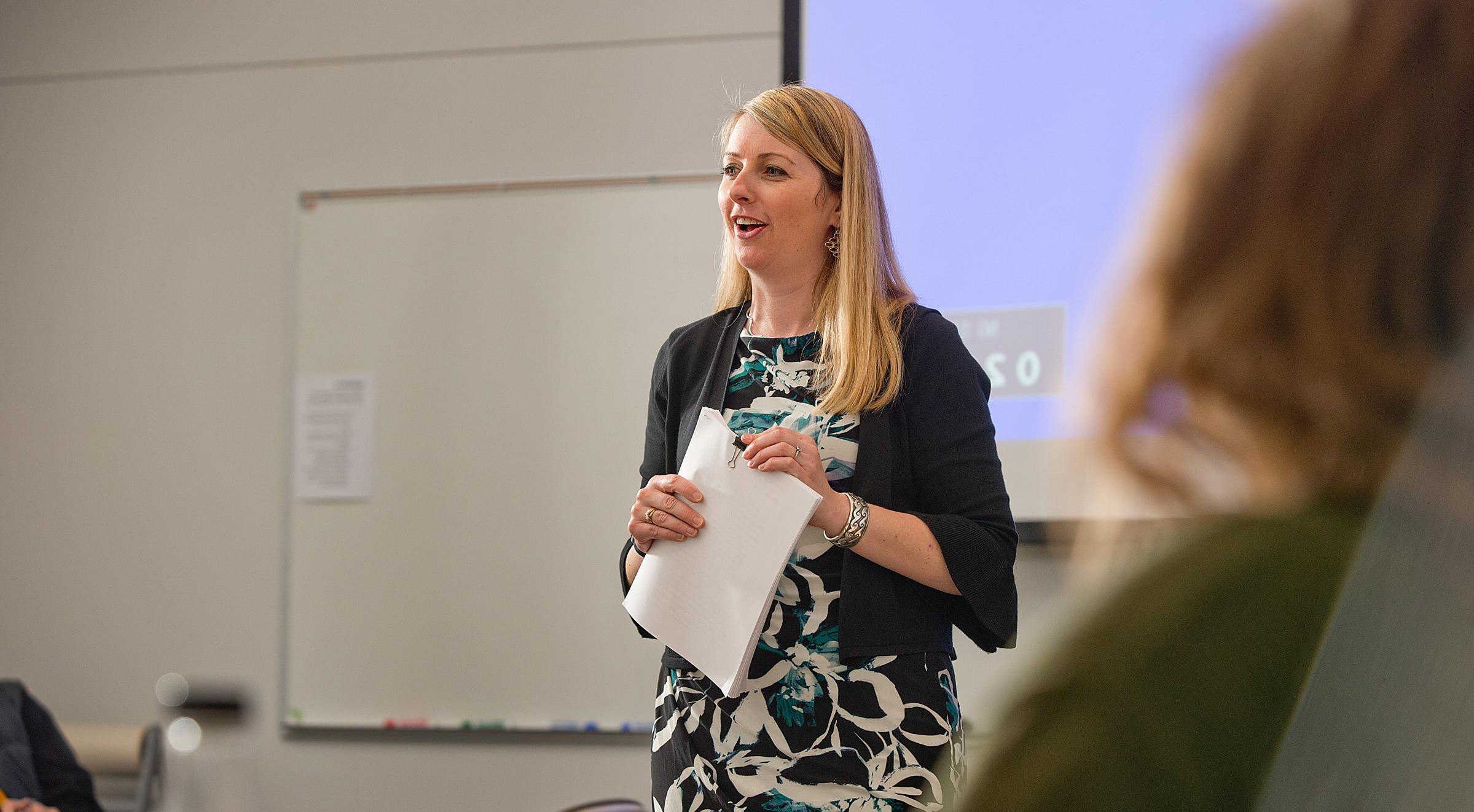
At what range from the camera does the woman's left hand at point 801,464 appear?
135 centimetres

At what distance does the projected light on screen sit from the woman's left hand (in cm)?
133

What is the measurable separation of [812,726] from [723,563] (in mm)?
226

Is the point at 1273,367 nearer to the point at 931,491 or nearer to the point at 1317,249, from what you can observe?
the point at 1317,249

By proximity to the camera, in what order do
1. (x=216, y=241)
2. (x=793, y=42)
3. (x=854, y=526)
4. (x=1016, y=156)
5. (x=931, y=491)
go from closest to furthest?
(x=854, y=526) → (x=931, y=491) → (x=1016, y=156) → (x=793, y=42) → (x=216, y=241)

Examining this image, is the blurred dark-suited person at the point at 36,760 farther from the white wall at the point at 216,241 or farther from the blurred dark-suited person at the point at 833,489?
the blurred dark-suited person at the point at 833,489

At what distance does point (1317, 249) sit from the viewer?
381mm

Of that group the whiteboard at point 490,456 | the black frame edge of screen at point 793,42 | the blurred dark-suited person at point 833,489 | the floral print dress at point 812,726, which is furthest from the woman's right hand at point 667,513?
the black frame edge of screen at point 793,42

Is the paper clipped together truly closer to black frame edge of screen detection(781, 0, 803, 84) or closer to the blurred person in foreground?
the blurred person in foreground

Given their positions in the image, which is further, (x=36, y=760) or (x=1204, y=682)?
(x=36, y=760)

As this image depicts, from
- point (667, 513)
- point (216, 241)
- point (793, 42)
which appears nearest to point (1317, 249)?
point (667, 513)

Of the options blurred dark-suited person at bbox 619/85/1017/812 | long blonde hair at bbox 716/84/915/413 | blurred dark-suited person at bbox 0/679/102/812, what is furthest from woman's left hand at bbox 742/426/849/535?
blurred dark-suited person at bbox 0/679/102/812

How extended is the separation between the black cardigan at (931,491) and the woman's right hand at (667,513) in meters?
0.14

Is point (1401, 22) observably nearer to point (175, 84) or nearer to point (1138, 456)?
point (1138, 456)

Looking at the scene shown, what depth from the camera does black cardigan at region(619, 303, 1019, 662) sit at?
1381mm
